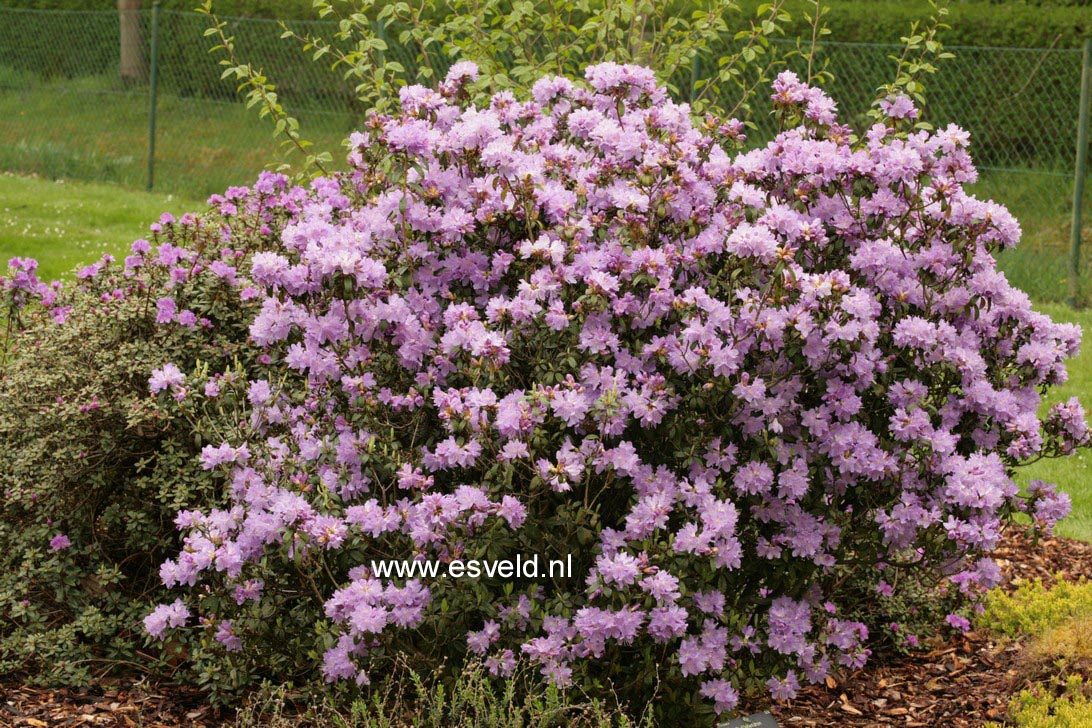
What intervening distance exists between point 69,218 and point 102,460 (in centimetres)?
766

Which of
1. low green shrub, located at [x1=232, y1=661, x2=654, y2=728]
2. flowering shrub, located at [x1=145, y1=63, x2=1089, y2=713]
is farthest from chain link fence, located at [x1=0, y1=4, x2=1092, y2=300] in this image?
low green shrub, located at [x1=232, y1=661, x2=654, y2=728]

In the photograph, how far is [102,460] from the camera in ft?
13.0

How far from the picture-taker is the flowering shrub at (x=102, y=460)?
Result: 12.4ft

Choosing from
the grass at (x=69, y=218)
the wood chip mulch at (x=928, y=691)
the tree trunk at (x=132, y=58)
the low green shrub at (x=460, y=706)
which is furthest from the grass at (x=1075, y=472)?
the tree trunk at (x=132, y=58)

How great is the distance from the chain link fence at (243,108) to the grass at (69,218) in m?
0.72

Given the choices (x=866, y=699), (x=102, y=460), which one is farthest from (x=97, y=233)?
(x=866, y=699)

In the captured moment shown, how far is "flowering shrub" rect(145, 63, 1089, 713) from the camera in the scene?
3.01 metres

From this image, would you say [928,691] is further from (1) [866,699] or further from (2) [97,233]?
(2) [97,233]

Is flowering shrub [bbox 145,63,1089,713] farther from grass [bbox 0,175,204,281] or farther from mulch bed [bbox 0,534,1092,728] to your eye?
grass [bbox 0,175,204,281]

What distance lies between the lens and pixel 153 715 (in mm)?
3523

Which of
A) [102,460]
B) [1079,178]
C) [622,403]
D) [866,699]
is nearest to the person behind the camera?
[622,403]

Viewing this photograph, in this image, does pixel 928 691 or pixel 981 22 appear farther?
pixel 981 22

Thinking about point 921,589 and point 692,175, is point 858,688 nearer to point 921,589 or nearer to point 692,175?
point 921,589

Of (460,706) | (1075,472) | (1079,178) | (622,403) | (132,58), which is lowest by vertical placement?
(460,706)
